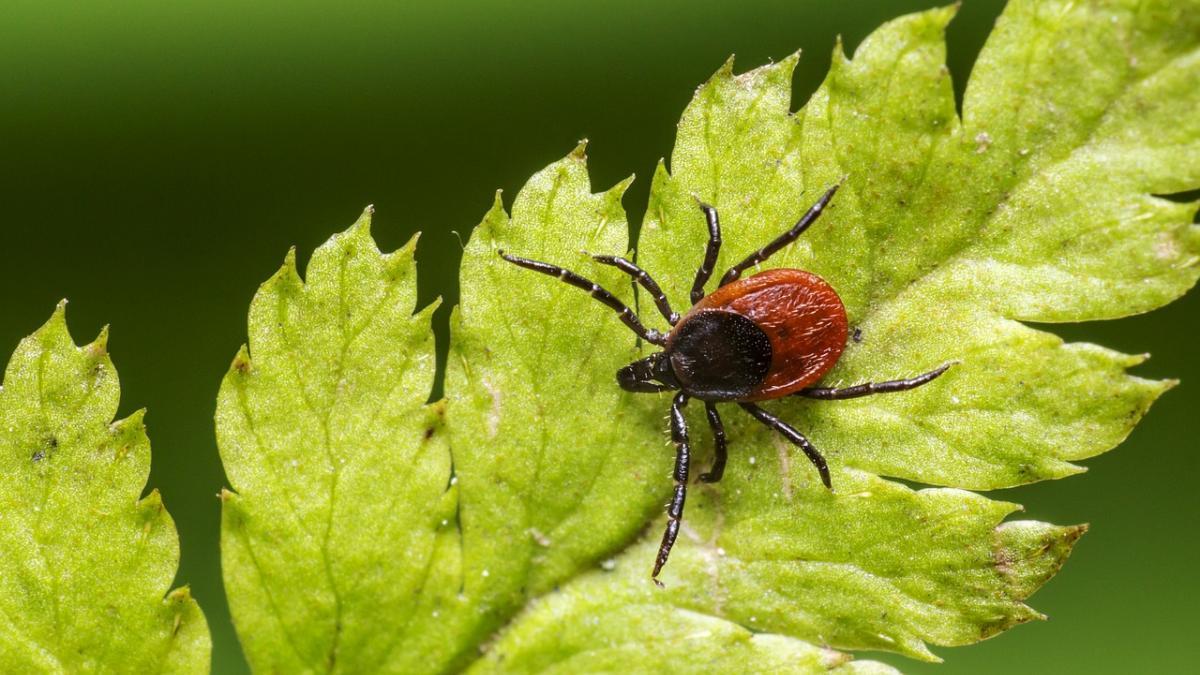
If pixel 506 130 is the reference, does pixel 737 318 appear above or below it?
below

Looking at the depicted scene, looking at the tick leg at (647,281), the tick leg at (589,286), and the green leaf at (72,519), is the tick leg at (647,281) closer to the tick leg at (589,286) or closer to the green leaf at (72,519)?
the tick leg at (589,286)

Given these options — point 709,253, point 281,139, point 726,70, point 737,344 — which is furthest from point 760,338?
point 281,139

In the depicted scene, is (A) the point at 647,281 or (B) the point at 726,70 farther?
(A) the point at 647,281

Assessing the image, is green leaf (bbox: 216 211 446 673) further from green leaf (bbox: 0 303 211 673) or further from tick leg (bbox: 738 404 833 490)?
tick leg (bbox: 738 404 833 490)

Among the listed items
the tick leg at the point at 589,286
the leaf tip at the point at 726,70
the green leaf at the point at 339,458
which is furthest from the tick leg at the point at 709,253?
the green leaf at the point at 339,458

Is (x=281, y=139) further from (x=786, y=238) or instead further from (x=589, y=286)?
(x=786, y=238)

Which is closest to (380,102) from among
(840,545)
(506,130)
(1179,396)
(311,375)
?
(506,130)

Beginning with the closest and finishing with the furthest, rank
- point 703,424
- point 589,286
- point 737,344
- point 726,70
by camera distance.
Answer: point 726,70
point 589,286
point 703,424
point 737,344

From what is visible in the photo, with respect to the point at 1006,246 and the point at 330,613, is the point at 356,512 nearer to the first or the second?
the point at 330,613
